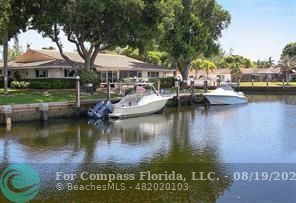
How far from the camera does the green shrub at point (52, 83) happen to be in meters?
40.0

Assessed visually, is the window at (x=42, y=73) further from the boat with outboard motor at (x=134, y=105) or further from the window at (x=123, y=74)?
the boat with outboard motor at (x=134, y=105)

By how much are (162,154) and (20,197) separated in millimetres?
7200

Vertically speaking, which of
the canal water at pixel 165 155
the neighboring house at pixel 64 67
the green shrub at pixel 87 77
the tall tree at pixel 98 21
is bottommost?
the canal water at pixel 165 155

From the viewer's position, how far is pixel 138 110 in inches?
1240

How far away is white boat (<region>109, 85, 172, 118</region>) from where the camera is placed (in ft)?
99.0

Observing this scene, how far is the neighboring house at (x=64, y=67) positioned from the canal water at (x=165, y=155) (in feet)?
51.5

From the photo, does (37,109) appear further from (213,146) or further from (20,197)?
(20,197)

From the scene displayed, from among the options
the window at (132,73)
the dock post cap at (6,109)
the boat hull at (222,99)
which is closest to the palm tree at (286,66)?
the window at (132,73)

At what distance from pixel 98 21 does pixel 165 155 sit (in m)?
22.7

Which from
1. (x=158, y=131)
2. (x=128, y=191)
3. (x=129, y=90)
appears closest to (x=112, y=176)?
(x=128, y=191)

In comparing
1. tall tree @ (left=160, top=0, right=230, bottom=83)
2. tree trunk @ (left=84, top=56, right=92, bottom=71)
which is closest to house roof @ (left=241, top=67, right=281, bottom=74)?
tall tree @ (left=160, top=0, right=230, bottom=83)

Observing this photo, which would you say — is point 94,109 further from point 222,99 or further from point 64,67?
point 222,99

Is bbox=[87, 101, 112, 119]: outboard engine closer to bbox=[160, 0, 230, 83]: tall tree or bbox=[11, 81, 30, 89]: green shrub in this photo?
bbox=[11, 81, 30, 89]: green shrub

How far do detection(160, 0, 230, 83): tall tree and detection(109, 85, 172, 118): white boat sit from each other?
15.8 metres
